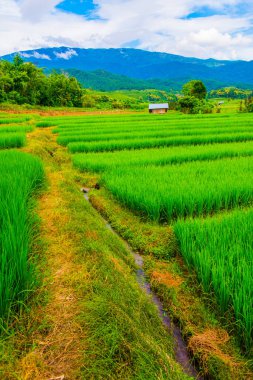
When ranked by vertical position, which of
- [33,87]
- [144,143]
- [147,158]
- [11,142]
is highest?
[33,87]

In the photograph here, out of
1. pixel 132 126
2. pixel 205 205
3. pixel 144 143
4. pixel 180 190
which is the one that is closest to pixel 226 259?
pixel 205 205

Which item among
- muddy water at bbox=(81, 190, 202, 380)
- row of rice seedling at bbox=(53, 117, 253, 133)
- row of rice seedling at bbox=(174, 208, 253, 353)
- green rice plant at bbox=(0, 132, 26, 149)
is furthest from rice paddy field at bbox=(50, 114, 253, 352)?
row of rice seedling at bbox=(53, 117, 253, 133)

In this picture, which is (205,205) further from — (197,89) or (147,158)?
(197,89)

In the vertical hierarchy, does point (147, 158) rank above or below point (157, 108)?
below

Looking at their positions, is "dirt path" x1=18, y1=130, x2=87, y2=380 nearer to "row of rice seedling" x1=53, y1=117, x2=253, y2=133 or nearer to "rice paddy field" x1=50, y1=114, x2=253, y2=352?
"rice paddy field" x1=50, y1=114, x2=253, y2=352

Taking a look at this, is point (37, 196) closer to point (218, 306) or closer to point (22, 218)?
point (22, 218)

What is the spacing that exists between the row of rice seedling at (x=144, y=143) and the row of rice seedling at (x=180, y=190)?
3.87 metres

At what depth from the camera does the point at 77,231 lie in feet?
12.1

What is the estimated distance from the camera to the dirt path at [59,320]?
5.68 feet

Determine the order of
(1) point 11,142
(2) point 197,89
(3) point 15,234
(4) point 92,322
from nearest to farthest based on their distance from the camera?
(4) point 92,322, (3) point 15,234, (1) point 11,142, (2) point 197,89

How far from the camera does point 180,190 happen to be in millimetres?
4641

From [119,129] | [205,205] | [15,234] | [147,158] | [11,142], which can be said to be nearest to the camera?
[15,234]

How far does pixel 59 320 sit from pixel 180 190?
3.04 meters

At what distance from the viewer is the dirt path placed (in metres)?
1.73
